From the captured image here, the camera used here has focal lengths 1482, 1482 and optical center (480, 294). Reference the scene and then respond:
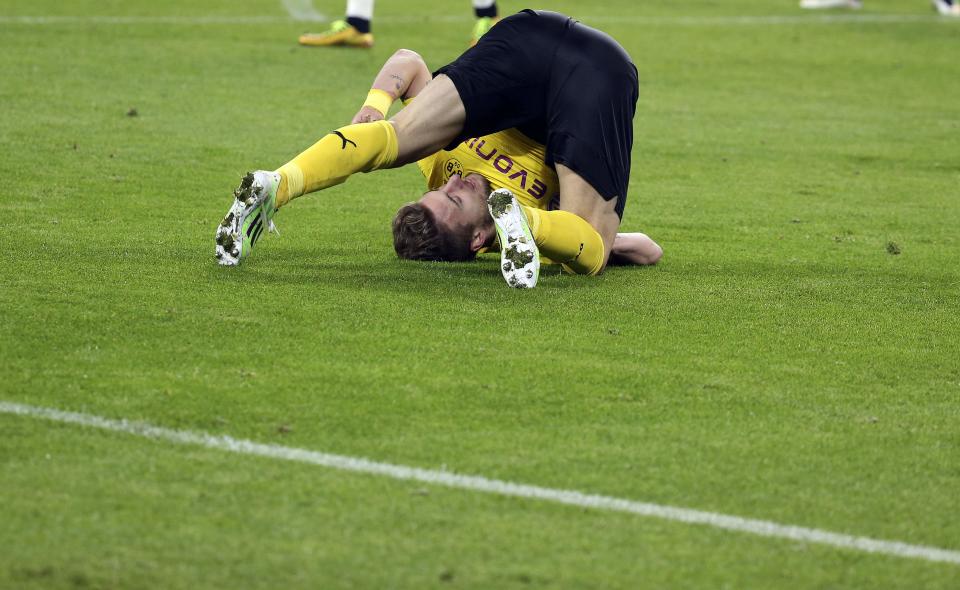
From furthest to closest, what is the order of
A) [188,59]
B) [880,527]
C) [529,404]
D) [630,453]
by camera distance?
[188,59]
[529,404]
[630,453]
[880,527]

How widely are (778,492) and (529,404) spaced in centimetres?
82

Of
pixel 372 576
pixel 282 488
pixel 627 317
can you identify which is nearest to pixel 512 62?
pixel 627 317

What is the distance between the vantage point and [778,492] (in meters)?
3.57

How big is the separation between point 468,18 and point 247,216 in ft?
31.5

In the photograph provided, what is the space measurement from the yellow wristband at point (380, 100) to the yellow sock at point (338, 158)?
57 cm

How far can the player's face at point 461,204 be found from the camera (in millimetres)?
5809

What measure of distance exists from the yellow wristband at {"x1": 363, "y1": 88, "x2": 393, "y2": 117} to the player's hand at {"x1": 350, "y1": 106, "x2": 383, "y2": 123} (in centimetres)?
2

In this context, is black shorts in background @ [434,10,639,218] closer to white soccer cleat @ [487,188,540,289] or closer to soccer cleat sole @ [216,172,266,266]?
white soccer cleat @ [487,188,540,289]

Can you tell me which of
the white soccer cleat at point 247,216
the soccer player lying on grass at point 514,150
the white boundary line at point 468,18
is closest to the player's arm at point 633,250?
the soccer player lying on grass at point 514,150

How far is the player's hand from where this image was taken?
238 inches

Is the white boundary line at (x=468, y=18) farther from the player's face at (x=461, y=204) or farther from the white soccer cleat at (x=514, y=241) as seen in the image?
the white soccer cleat at (x=514, y=241)

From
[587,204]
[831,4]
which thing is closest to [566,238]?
[587,204]

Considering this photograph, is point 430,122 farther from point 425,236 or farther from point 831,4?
point 831,4

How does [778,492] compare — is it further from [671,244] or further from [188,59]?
[188,59]
